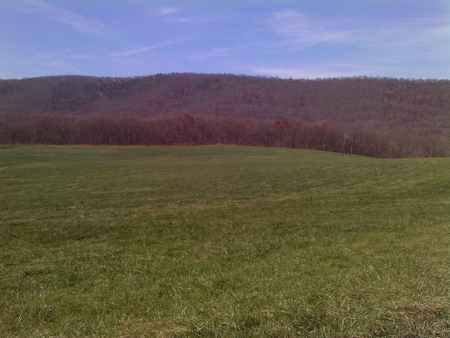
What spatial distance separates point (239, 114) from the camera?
101375mm

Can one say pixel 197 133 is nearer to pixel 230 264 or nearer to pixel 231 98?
pixel 231 98

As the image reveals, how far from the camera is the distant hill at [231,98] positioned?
76.5 m

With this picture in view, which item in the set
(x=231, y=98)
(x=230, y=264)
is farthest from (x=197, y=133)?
(x=230, y=264)

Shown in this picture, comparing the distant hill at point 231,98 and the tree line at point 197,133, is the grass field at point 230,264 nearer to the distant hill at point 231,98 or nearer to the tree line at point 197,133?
the distant hill at point 231,98

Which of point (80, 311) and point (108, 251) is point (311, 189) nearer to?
point (108, 251)

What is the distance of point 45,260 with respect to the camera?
748 cm

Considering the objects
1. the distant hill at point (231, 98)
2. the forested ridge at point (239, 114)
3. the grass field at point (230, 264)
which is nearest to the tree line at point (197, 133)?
the forested ridge at point (239, 114)

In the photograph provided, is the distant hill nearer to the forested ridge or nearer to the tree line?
the forested ridge

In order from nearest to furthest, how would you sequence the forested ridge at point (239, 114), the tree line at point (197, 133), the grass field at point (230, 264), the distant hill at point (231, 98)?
1. the grass field at point (230, 264)
2. the forested ridge at point (239, 114)
3. the tree line at point (197, 133)
4. the distant hill at point (231, 98)

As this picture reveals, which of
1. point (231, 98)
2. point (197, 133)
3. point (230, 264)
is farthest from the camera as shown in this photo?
point (231, 98)

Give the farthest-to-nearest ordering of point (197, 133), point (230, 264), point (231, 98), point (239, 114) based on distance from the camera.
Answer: point (231, 98)
point (239, 114)
point (197, 133)
point (230, 264)

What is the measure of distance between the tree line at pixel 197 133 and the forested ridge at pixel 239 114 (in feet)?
0.62

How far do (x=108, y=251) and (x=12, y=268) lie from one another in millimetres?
1863

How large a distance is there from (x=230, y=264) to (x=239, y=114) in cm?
9611
